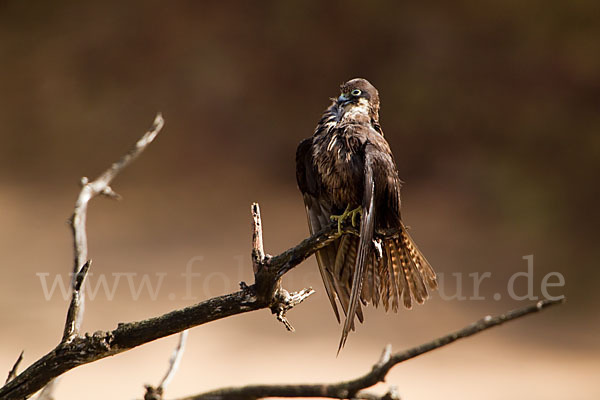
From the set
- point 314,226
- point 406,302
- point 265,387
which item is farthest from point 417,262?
point 265,387

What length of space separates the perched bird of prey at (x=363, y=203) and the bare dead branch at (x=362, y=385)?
794 millimetres

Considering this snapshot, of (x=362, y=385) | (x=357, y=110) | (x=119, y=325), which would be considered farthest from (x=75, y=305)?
(x=357, y=110)

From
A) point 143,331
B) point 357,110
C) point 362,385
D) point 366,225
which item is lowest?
point 362,385

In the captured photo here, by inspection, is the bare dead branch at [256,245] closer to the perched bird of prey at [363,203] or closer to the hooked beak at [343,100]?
the perched bird of prey at [363,203]

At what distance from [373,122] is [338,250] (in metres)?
0.43

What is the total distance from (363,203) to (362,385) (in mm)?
828

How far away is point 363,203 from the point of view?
1705 millimetres

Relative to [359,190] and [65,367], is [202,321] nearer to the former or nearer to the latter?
[65,367]

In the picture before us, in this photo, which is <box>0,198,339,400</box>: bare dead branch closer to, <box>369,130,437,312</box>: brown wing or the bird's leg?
the bird's leg

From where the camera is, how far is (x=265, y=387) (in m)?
0.97

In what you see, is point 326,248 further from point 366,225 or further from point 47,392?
point 47,392

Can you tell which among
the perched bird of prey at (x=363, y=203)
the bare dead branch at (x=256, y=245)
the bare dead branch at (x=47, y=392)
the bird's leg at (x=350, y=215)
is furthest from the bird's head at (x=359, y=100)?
the bare dead branch at (x=47, y=392)

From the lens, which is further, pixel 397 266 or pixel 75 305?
pixel 397 266

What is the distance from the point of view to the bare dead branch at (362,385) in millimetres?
867
